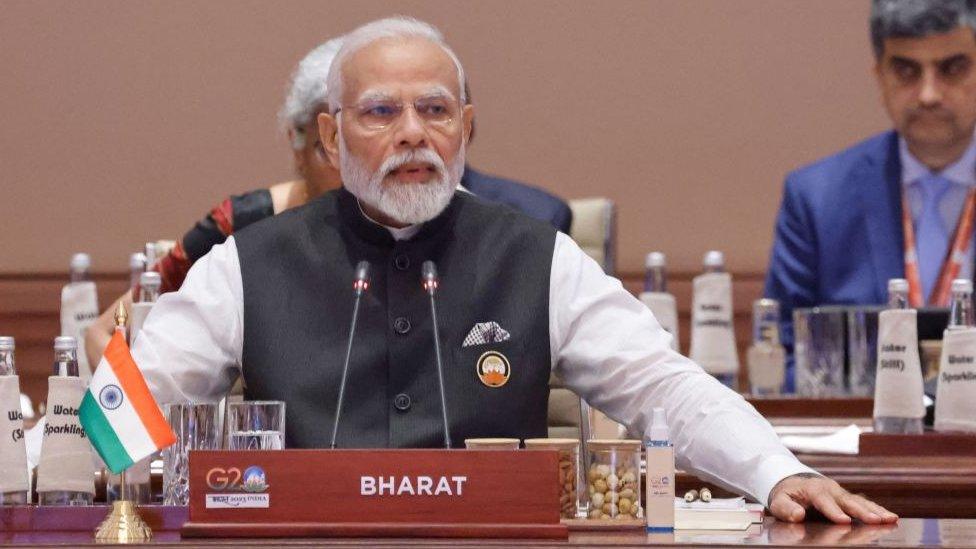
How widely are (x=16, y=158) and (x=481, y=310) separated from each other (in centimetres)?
354

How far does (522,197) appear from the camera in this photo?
414 cm

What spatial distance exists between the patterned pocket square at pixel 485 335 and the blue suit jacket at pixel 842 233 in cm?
185

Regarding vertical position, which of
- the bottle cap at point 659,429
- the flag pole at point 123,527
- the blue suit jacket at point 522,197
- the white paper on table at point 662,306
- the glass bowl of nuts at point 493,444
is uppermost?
the blue suit jacket at point 522,197

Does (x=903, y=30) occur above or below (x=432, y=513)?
above

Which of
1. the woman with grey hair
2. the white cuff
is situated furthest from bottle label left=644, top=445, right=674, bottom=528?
the woman with grey hair

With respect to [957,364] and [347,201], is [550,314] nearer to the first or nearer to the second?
[347,201]

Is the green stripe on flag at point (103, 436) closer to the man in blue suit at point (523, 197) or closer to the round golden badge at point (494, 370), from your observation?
the round golden badge at point (494, 370)

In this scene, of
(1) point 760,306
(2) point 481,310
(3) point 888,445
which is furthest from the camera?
(1) point 760,306

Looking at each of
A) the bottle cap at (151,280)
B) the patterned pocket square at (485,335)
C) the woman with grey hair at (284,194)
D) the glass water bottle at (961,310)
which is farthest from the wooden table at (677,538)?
the woman with grey hair at (284,194)

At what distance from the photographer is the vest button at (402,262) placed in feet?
8.89

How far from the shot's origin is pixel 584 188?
5664 mm

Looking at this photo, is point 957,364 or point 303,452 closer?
point 303,452

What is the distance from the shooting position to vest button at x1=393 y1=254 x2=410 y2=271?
107 inches

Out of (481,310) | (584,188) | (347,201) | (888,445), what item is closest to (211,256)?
(347,201)
